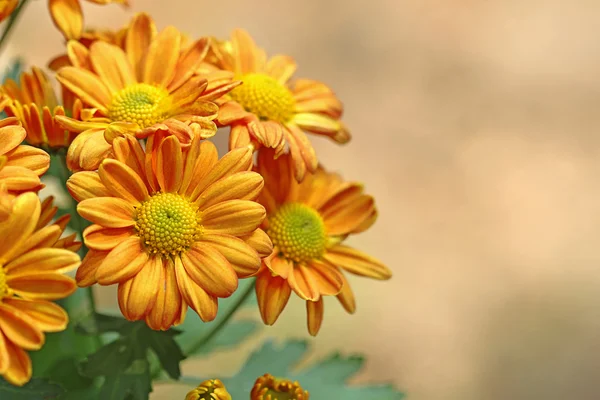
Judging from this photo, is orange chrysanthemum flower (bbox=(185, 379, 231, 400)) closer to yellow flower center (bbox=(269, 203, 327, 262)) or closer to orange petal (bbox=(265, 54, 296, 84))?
yellow flower center (bbox=(269, 203, 327, 262))

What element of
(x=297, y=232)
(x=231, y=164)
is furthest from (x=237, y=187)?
(x=297, y=232)

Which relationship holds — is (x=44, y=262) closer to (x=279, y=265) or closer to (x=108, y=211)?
(x=108, y=211)

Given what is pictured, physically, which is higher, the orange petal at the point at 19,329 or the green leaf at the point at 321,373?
the green leaf at the point at 321,373

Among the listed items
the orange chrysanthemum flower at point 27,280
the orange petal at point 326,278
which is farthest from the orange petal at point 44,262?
the orange petal at point 326,278

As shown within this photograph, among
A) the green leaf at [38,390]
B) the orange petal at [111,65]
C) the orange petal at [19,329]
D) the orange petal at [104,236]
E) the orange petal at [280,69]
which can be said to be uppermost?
the orange petal at [280,69]

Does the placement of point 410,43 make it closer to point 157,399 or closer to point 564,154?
point 564,154

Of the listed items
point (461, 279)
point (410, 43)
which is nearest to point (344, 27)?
point (410, 43)

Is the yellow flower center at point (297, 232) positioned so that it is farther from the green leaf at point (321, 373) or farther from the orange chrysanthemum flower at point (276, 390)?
the green leaf at point (321, 373)
